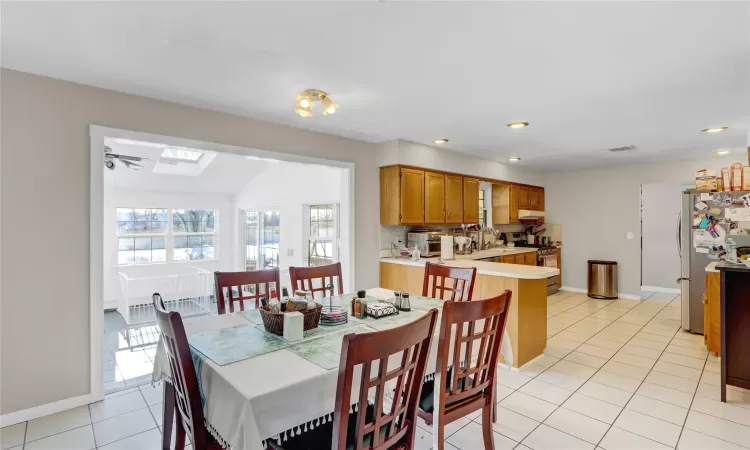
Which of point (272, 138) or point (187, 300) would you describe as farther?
point (187, 300)

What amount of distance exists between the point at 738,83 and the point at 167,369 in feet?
13.5

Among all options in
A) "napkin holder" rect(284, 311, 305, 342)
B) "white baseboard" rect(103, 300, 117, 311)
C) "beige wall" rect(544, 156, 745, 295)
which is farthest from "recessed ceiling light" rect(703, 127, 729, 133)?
"white baseboard" rect(103, 300, 117, 311)

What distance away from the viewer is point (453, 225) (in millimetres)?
5730

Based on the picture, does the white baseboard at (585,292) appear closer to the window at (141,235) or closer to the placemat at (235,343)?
the placemat at (235,343)

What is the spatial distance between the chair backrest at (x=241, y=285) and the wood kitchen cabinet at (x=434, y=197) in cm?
245

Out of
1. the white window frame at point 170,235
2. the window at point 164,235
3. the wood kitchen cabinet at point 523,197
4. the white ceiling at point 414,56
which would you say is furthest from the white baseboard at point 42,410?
the wood kitchen cabinet at point 523,197

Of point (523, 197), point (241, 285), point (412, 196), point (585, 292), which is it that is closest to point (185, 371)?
point (241, 285)

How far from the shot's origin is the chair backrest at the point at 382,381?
123cm

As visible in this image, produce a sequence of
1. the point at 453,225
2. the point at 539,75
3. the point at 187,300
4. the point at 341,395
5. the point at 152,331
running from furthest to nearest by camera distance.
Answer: the point at 187,300, the point at 453,225, the point at 152,331, the point at 539,75, the point at 341,395

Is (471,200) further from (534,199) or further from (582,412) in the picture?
(582,412)

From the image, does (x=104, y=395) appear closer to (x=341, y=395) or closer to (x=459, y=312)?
(x=341, y=395)

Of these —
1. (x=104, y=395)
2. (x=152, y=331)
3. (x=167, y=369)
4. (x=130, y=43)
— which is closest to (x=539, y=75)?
(x=130, y=43)

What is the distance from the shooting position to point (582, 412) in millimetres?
2596

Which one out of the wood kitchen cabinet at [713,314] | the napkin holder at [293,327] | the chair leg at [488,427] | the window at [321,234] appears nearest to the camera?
the napkin holder at [293,327]
